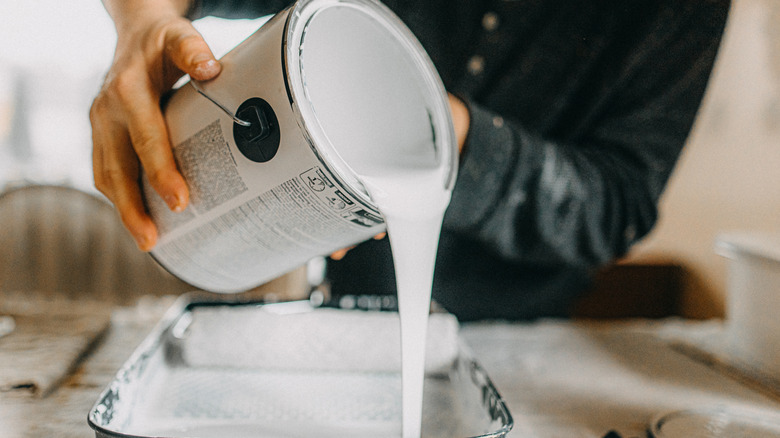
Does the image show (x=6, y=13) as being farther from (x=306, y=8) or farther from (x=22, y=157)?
(x=306, y=8)

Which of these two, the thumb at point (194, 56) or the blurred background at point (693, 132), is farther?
the blurred background at point (693, 132)

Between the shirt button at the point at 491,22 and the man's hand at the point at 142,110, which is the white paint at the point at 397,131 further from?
the shirt button at the point at 491,22

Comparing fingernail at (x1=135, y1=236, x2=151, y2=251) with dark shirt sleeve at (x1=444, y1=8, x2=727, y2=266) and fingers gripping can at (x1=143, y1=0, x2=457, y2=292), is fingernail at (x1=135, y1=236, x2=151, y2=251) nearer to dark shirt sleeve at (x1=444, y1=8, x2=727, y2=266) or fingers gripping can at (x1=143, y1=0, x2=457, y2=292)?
fingers gripping can at (x1=143, y1=0, x2=457, y2=292)

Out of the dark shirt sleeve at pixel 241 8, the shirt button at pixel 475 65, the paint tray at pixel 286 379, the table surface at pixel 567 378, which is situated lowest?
the table surface at pixel 567 378

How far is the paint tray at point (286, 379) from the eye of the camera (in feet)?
1.41

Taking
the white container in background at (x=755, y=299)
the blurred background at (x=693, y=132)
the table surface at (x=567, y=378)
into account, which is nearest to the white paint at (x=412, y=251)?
the table surface at (x=567, y=378)

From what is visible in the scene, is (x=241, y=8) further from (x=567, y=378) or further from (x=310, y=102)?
(x=567, y=378)

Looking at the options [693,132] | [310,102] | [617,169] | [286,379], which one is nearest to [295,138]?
[310,102]

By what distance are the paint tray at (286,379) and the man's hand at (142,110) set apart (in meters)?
0.13

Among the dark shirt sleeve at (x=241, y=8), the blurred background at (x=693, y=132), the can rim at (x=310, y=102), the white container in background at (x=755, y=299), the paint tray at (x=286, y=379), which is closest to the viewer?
the can rim at (x=310, y=102)

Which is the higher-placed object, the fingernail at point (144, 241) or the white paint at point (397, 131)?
the white paint at point (397, 131)

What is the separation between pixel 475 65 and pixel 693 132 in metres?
1.17

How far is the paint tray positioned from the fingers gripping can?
10cm

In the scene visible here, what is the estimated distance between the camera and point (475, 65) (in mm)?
804
